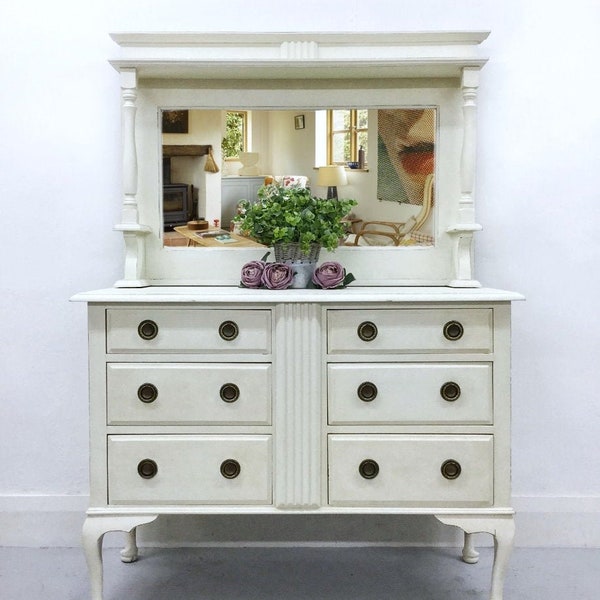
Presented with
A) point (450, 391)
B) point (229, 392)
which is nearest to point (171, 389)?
point (229, 392)

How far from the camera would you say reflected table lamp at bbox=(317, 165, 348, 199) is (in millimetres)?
2713

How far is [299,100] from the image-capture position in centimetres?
276

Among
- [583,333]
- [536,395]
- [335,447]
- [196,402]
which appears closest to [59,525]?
[196,402]

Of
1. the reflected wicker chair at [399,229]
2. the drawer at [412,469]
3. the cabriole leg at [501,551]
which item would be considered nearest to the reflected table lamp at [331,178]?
the reflected wicker chair at [399,229]

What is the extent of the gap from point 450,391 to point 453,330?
0.19 m

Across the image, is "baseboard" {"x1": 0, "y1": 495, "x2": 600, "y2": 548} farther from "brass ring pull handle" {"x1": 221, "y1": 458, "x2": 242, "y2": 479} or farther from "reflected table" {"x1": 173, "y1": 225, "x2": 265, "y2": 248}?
"reflected table" {"x1": 173, "y1": 225, "x2": 265, "y2": 248}

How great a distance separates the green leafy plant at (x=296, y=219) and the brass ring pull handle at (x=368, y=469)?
72cm

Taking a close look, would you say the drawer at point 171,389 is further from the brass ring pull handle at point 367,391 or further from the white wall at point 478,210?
the white wall at point 478,210

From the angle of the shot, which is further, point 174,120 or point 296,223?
point 174,120

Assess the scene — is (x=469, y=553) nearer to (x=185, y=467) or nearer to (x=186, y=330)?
(x=185, y=467)

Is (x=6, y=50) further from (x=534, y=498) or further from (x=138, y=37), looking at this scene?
(x=534, y=498)

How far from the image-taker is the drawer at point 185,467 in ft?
7.60

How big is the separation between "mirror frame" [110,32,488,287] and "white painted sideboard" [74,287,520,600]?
0.37 metres

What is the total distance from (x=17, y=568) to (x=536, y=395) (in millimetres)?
2051
